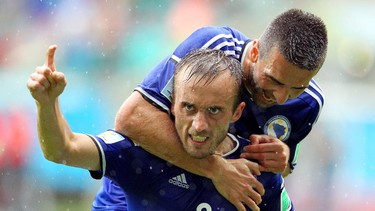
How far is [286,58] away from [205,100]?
42 centimetres

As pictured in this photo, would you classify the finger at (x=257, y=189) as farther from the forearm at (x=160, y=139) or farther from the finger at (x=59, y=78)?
the finger at (x=59, y=78)

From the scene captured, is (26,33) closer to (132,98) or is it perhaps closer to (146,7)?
(146,7)

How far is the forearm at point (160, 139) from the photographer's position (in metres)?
3.36

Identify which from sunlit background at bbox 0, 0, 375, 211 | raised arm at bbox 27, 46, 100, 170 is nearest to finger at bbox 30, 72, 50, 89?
raised arm at bbox 27, 46, 100, 170

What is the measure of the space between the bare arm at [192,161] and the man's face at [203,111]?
0.23 feet

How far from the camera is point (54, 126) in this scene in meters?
3.04

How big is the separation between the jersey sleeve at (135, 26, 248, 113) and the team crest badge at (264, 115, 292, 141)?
31cm

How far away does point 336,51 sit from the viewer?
6.81 m

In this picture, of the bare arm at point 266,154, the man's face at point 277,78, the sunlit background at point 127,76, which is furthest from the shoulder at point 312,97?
the sunlit background at point 127,76

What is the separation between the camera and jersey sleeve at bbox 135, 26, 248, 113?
136 inches

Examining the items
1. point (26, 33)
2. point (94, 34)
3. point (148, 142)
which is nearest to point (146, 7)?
point (94, 34)

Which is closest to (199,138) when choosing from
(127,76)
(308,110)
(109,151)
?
(109,151)

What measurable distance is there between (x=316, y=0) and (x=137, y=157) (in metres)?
3.96

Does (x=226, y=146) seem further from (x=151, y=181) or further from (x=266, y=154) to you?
(x=151, y=181)
